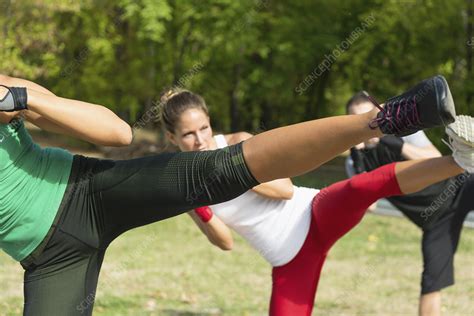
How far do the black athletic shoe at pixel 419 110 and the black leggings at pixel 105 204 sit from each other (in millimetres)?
572

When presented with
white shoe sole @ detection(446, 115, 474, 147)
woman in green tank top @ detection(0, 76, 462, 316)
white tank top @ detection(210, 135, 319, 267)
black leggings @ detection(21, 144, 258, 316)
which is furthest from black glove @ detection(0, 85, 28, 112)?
white shoe sole @ detection(446, 115, 474, 147)

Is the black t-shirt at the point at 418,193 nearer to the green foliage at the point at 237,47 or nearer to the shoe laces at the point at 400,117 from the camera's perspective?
the shoe laces at the point at 400,117

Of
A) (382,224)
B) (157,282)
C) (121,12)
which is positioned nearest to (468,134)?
(157,282)

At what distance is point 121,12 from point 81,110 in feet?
64.8

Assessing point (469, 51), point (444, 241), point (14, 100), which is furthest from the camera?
point (469, 51)

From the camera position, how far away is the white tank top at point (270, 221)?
4332 millimetres

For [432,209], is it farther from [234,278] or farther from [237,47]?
[237,47]

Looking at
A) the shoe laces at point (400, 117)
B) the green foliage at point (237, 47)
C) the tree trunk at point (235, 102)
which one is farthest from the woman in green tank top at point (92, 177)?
the tree trunk at point (235, 102)

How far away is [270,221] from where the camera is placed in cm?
436

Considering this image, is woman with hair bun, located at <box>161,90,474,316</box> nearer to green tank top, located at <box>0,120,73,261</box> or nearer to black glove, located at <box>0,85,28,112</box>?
green tank top, located at <box>0,120,73,261</box>

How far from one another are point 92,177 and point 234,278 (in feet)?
15.5

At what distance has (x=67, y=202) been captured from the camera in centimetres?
317

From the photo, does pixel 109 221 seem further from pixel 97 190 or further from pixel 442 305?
pixel 442 305

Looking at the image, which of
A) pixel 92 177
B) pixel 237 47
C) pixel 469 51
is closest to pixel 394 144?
pixel 92 177
